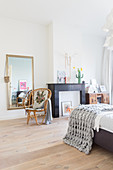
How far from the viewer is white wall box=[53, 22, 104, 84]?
4691 mm

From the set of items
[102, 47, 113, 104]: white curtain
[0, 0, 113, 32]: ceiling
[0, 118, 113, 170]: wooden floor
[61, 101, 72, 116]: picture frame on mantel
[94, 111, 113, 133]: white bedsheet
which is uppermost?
[0, 0, 113, 32]: ceiling

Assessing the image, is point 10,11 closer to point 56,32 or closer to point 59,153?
point 56,32

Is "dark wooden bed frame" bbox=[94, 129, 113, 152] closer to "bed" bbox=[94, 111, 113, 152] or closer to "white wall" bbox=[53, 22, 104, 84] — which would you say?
"bed" bbox=[94, 111, 113, 152]

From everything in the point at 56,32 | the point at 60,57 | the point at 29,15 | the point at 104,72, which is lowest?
the point at 104,72

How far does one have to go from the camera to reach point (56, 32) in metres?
4.66

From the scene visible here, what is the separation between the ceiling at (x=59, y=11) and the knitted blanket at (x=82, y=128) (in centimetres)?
259

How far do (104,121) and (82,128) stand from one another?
0.43 meters

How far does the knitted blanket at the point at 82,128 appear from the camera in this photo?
219cm

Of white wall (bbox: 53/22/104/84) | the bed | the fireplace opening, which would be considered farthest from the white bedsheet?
white wall (bbox: 53/22/104/84)

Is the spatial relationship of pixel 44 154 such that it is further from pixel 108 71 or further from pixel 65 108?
pixel 108 71

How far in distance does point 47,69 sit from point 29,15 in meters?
1.65

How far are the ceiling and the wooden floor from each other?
294 centimetres

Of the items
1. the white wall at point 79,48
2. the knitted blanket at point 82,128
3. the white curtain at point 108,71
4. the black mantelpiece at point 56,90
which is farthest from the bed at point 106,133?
the white curtain at point 108,71

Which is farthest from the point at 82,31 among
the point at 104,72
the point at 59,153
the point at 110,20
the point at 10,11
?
the point at 59,153
